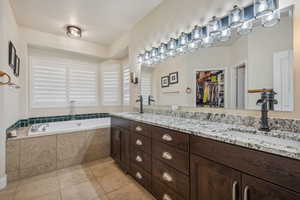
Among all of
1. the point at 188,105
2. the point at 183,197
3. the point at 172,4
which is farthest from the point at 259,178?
the point at 172,4

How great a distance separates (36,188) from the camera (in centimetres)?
178

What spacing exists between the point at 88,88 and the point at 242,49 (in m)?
3.58

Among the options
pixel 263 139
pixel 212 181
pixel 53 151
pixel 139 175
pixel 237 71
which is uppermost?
pixel 237 71

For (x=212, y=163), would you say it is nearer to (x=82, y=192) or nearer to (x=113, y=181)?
(x=113, y=181)

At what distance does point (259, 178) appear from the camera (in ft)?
2.41

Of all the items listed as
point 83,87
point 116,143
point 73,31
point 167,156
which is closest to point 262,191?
point 167,156

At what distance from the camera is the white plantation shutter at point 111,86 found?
3951mm

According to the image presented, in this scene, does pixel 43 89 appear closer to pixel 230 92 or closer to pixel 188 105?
pixel 188 105

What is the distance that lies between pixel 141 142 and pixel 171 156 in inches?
20.4

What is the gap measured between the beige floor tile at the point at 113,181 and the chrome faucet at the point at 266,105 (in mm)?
1738

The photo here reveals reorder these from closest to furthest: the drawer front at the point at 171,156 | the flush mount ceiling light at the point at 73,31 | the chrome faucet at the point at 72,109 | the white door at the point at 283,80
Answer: the white door at the point at 283,80 < the drawer front at the point at 171,156 < the flush mount ceiling light at the point at 73,31 < the chrome faucet at the point at 72,109

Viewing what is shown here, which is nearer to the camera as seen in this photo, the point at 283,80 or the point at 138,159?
the point at 283,80

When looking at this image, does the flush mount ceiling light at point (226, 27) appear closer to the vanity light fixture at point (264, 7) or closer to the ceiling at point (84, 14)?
the vanity light fixture at point (264, 7)

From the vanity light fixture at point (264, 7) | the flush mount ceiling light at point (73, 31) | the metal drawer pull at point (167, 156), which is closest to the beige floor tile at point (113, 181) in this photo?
the metal drawer pull at point (167, 156)
